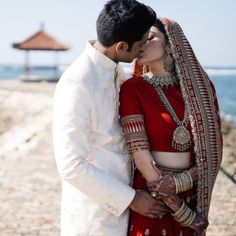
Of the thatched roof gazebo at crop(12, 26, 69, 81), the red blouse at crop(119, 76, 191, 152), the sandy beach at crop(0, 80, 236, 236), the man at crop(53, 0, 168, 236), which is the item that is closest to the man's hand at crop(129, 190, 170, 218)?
the man at crop(53, 0, 168, 236)

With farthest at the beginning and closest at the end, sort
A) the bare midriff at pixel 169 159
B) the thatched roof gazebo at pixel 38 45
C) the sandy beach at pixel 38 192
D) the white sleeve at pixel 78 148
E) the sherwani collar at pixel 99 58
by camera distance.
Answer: the thatched roof gazebo at pixel 38 45 → the sandy beach at pixel 38 192 → the bare midriff at pixel 169 159 → the sherwani collar at pixel 99 58 → the white sleeve at pixel 78 148

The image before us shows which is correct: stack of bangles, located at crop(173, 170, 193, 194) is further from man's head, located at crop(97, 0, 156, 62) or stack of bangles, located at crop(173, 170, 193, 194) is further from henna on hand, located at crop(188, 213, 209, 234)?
man's head, located at crop(97, 0, 156, 62)

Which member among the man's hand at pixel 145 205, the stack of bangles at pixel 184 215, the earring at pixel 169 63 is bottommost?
the stack of bangles at pixel 184 215

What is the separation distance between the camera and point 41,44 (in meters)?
36.1

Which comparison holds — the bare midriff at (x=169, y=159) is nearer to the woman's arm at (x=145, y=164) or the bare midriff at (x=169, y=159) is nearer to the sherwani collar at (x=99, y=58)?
the woman's arm at (x=145, y=164)

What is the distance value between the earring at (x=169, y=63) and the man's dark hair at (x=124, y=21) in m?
0.27

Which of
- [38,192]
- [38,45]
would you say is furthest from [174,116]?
[38,45]

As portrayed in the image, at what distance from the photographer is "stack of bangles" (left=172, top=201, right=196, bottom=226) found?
266 centimetres

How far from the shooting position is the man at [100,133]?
8.08 feet

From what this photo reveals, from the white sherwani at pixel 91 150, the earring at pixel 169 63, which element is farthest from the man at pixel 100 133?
the earring at pixel 169 63

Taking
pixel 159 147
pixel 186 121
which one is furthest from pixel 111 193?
pixel 186 121

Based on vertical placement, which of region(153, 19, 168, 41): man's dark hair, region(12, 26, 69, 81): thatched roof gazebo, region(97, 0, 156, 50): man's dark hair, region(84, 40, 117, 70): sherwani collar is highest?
region(97, 0, 156, 50): man's dark hair

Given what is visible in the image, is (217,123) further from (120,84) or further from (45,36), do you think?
(45,36)

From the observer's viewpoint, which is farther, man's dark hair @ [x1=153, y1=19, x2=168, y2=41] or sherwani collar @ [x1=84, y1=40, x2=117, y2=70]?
man's dark hair @ [x1=153, y1=19, x2=168, y2=41]
